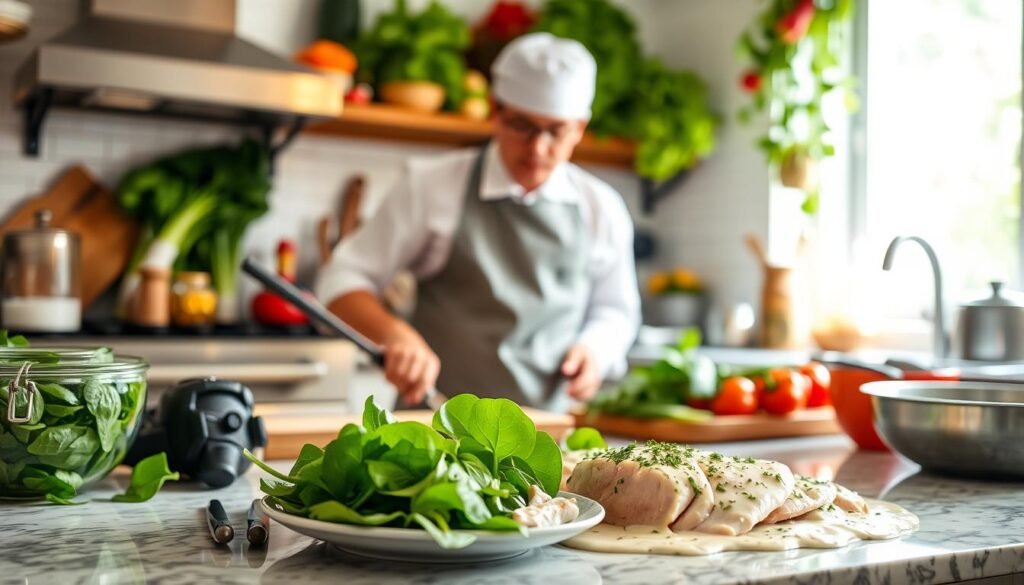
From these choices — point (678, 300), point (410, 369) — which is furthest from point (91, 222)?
point (678, 300)

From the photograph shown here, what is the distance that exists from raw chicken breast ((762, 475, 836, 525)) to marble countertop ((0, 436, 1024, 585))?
0.26 feet

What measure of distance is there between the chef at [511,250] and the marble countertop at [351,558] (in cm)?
129

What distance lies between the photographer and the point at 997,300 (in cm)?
184

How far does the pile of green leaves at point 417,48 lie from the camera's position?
11.9ft

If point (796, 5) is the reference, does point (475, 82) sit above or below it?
below

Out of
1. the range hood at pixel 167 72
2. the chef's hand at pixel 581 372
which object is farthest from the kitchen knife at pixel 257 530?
the range hood at pixel 167 72

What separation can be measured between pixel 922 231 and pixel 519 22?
1679 millimetres

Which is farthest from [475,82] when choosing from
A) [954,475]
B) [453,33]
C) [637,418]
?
[954,475]

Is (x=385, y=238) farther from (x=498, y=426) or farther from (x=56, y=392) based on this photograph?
(x=498, y=426)

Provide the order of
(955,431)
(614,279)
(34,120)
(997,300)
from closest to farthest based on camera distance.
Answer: (955,431) < (997,300) < (614,279) < (34,120)

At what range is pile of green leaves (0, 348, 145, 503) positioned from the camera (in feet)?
3.39

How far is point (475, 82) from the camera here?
12.4 ft

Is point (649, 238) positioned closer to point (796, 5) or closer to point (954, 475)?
point (796, 5)

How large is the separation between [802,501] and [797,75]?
307 cm
